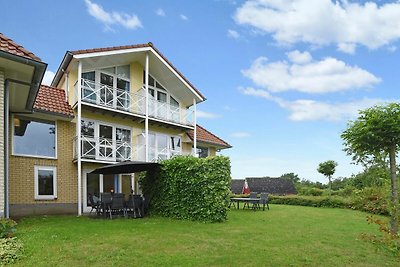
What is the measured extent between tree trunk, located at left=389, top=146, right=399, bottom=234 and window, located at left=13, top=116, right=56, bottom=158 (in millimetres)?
13601

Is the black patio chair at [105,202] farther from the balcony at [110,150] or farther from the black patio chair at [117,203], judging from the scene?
the balcony at [110,150]

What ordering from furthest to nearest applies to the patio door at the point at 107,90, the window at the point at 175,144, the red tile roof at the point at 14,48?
the window at the point at 175,144, the patio door at the point at 107,90, the red tile roof at the point at 14,48

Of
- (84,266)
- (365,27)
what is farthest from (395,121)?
(84,266)

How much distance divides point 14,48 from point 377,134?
32.5ft

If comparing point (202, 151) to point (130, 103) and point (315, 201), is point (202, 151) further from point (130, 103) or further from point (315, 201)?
point (315, 201)

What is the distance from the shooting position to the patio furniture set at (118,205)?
13977 millimetres

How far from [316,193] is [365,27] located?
25.4 metres

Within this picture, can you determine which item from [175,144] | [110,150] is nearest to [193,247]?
[110,150]

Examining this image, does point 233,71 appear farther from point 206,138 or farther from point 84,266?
point 84,266

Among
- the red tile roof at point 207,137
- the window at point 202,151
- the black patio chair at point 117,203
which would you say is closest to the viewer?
the black patio chair at point 117,203

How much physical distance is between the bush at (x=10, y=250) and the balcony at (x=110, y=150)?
8620mm

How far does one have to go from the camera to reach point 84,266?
20.0ft

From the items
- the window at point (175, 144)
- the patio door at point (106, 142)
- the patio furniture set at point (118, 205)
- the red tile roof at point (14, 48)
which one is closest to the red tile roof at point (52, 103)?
the patio door at point (106, 142)

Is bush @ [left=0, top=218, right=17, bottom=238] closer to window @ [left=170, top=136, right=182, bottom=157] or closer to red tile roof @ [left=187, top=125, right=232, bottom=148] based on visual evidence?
window @ [left=170, top=136, right=182, bottom=157]
